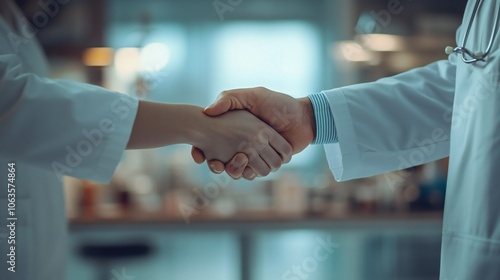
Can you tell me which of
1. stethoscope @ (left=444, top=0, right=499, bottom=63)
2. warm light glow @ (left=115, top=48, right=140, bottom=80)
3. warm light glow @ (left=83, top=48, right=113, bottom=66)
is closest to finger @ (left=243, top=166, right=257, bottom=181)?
stethoscope @ (left=444, top=0, right=499, bottom=63)

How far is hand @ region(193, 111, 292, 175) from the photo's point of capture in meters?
1.42

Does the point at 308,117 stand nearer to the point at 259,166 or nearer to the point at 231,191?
the point at 259,166

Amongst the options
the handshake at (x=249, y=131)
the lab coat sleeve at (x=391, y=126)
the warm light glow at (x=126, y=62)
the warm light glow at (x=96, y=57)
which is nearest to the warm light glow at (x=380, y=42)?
the warm light glow at (x=126, y=62)

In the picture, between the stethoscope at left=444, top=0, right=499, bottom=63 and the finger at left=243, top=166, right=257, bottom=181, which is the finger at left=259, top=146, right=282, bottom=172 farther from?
the stethoscope at left=444, top=0, right=499, bottom=63

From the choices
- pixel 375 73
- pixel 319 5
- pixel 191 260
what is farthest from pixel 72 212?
pixel 319 5

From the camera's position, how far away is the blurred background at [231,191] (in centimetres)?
279

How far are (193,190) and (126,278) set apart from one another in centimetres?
63

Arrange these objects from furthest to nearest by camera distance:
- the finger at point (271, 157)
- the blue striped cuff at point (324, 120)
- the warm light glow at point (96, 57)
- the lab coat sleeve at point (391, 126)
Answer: the warm light glow at point (96, 57) → the finger at point (271, 157) → the blue striped cuff at point (324, 120) → the lab coat sleeve at point (391, 126)

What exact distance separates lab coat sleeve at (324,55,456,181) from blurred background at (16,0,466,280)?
1.48 metres

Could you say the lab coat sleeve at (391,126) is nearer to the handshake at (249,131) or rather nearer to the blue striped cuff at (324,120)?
the blue striped cuff at (324,120)

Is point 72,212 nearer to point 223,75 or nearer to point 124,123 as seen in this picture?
point 223,75

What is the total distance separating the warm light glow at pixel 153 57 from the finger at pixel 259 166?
76.6 inches

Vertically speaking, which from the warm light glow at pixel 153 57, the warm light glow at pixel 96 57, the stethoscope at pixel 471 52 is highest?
the warm light glow at pixel 153 57

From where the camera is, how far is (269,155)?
5.01ft
